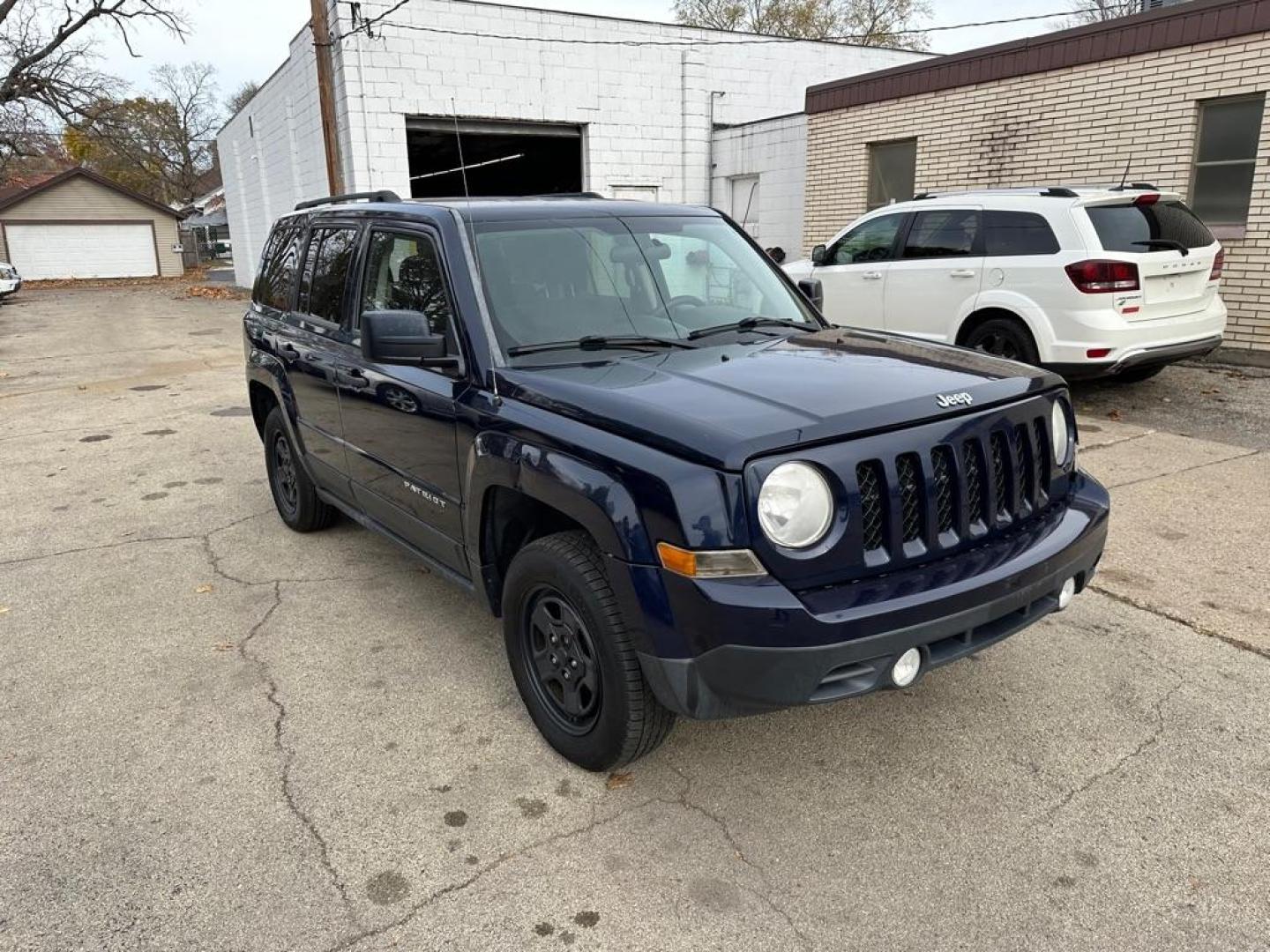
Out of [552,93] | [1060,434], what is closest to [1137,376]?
[1060,434]

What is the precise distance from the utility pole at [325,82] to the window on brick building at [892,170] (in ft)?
28.1

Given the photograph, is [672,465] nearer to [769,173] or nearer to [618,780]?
[618,780]

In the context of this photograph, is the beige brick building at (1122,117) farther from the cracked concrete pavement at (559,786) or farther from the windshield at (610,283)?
the windshield at (610,283)

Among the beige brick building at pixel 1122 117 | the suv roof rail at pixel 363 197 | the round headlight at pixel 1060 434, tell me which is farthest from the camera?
the beige brick building at pixel 1122 117

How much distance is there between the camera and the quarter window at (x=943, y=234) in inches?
328

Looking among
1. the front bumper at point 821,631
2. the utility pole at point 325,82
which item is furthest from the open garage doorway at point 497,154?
the front bumper at point 821,631

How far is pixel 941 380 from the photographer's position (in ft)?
9.87

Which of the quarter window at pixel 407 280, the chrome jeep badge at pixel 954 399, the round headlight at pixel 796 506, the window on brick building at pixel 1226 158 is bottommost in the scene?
the round headlight at pixel 796 506

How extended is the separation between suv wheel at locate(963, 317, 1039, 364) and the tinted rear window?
1.96 feet

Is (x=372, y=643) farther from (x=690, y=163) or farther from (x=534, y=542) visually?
(x=690, y=163)

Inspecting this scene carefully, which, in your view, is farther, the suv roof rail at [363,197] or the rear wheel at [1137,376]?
the rear wheel at [1137,376]

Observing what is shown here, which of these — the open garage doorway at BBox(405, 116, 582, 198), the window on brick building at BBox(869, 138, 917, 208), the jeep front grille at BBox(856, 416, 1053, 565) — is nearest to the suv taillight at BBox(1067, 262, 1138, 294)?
the jeep front grille at BBox(856, 416, 1053, 565)

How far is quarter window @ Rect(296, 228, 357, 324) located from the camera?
4.39 m

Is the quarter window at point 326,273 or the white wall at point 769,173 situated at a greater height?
the white wall at point 769,173
